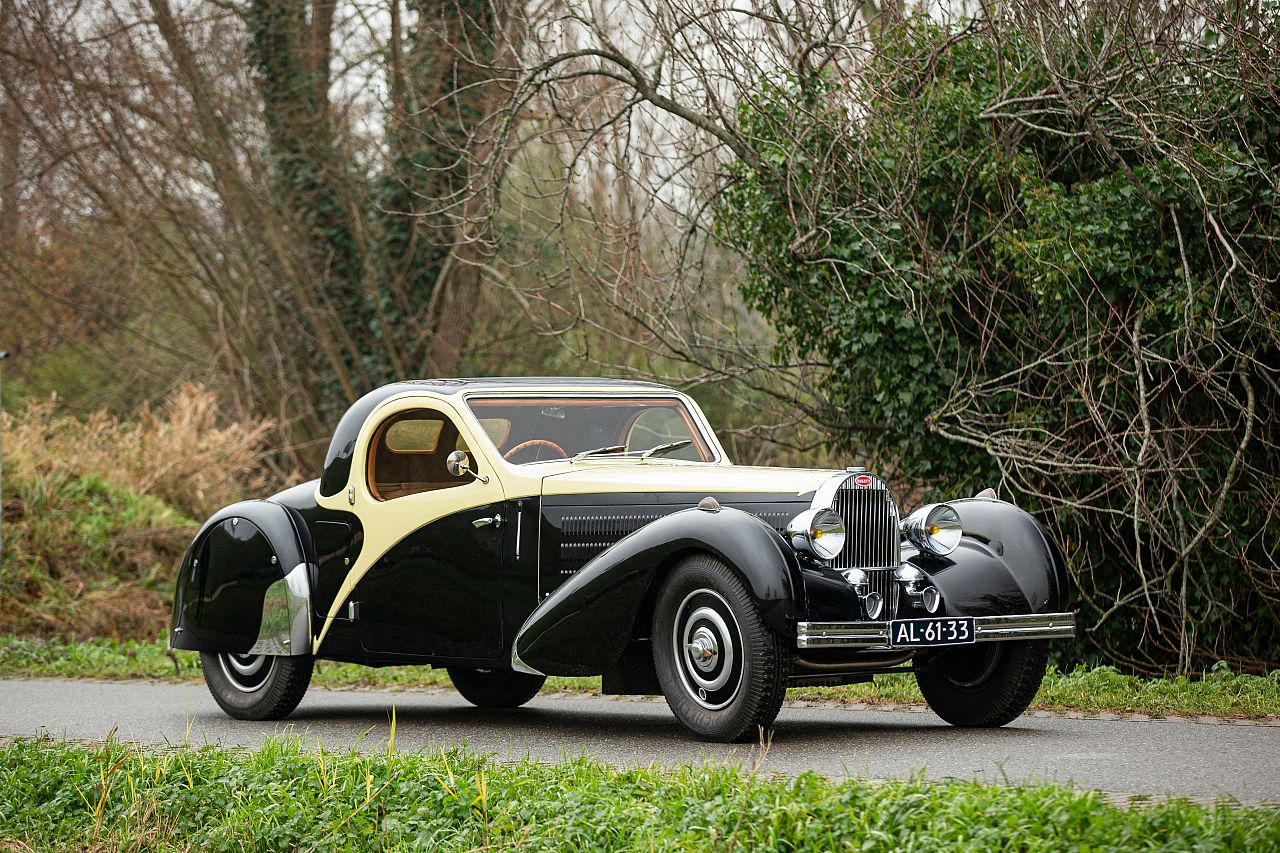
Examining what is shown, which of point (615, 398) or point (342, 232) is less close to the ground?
point (342, 232)

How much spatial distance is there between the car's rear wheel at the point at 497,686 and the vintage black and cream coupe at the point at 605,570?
0.05 ft

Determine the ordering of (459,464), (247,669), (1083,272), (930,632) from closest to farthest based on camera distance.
→ 1. (930,632)
2. (459,464)
3. (247,669)
4. (1083,272)

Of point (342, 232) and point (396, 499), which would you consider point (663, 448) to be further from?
point (342, 232)

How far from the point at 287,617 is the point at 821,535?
3.47m

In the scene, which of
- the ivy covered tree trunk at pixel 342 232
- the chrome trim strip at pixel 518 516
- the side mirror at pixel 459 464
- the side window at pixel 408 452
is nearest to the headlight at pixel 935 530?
the chrome trim strip at pixel 518 516

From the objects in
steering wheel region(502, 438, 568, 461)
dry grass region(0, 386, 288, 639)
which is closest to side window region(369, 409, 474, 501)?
steering wheel region(502, 438, 568, 461)

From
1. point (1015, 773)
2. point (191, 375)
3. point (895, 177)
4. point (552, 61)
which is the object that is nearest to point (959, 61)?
point (895, 177)

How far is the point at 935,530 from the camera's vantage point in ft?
24.7

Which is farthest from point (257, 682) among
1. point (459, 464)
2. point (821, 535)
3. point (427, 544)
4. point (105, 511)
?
point (105, 511)

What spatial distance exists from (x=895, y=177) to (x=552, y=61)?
307 cm

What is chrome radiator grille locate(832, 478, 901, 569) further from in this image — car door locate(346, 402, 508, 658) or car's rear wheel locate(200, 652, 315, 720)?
car's rear wheel locate(200, 652, 315, 720)

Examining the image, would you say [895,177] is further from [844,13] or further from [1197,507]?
[1197,507]

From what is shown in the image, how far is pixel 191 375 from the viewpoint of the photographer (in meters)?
24.8

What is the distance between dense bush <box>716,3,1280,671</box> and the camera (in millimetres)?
10516
